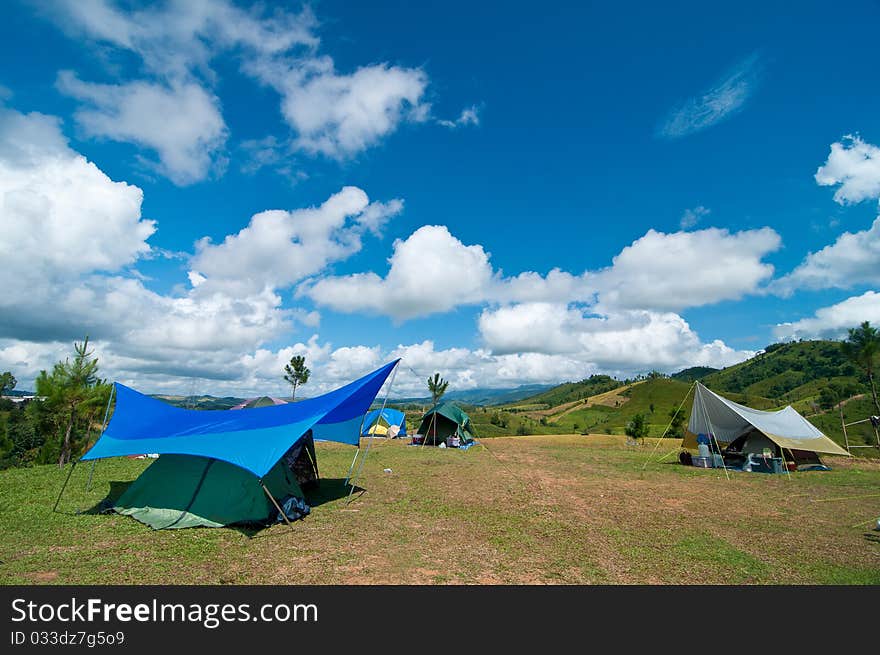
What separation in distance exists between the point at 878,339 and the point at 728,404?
2051cm

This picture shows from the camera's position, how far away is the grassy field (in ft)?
21.4

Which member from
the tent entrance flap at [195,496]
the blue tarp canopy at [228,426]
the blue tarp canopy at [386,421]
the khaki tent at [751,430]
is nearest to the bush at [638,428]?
the khaki tent at [751,430]

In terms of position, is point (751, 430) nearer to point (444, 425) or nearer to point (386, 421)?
point (444, 425)

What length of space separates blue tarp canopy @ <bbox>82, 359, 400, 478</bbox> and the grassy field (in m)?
1.52

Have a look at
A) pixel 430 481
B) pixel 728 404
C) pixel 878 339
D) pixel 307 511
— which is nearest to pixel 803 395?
pixel 878 339

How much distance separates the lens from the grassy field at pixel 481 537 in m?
6.51

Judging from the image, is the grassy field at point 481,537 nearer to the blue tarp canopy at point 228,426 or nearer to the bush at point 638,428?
the blue tarp canopy at point 228,426

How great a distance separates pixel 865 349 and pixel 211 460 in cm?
4138

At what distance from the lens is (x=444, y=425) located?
27094 millimetres

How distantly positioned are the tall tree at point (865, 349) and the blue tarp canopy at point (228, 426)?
121 feet

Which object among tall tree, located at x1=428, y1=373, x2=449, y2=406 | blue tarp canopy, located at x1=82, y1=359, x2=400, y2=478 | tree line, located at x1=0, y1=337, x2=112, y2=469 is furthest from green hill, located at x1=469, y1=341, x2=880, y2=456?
blue tarp canopy, located at x1=82, y1=359, x2=400, y2=478
